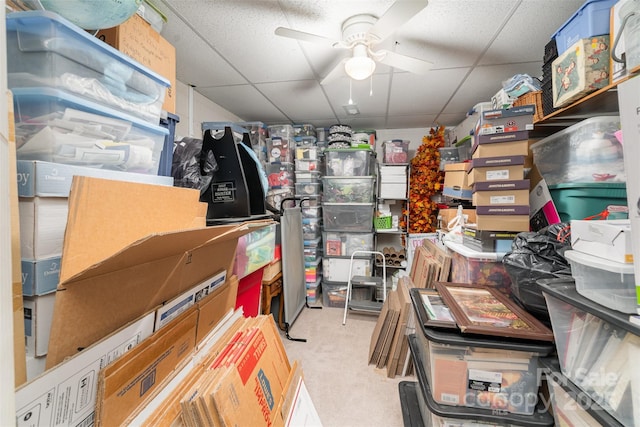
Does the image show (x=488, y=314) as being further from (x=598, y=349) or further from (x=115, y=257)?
(x=115, y=257)

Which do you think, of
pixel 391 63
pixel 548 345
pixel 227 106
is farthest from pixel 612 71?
pixel 227 106

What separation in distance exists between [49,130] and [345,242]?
9.05 ft

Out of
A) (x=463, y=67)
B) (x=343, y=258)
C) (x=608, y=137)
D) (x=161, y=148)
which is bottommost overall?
(x=343, y=258)

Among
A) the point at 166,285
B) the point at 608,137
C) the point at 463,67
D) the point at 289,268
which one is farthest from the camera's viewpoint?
the point at 289,268

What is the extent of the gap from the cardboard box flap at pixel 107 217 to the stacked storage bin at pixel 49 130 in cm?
7

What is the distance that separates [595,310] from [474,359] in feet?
1.51

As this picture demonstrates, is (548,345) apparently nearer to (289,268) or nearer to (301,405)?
(301,405)

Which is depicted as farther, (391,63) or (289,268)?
(289,268)

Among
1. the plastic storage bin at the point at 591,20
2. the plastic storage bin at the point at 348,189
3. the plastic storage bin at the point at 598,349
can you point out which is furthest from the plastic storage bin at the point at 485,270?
the plastic storage bin at the point at 348,189

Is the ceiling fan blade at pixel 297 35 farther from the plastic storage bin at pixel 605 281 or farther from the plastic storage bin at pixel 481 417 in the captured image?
the plastic storage bin at pixel 481 417

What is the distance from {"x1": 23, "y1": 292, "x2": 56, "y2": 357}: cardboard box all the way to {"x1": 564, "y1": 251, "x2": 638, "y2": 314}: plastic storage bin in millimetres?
1427

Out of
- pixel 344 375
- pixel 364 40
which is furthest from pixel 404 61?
pixel 344 375

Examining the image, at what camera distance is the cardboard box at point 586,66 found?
1084mm

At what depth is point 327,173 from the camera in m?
3.10
